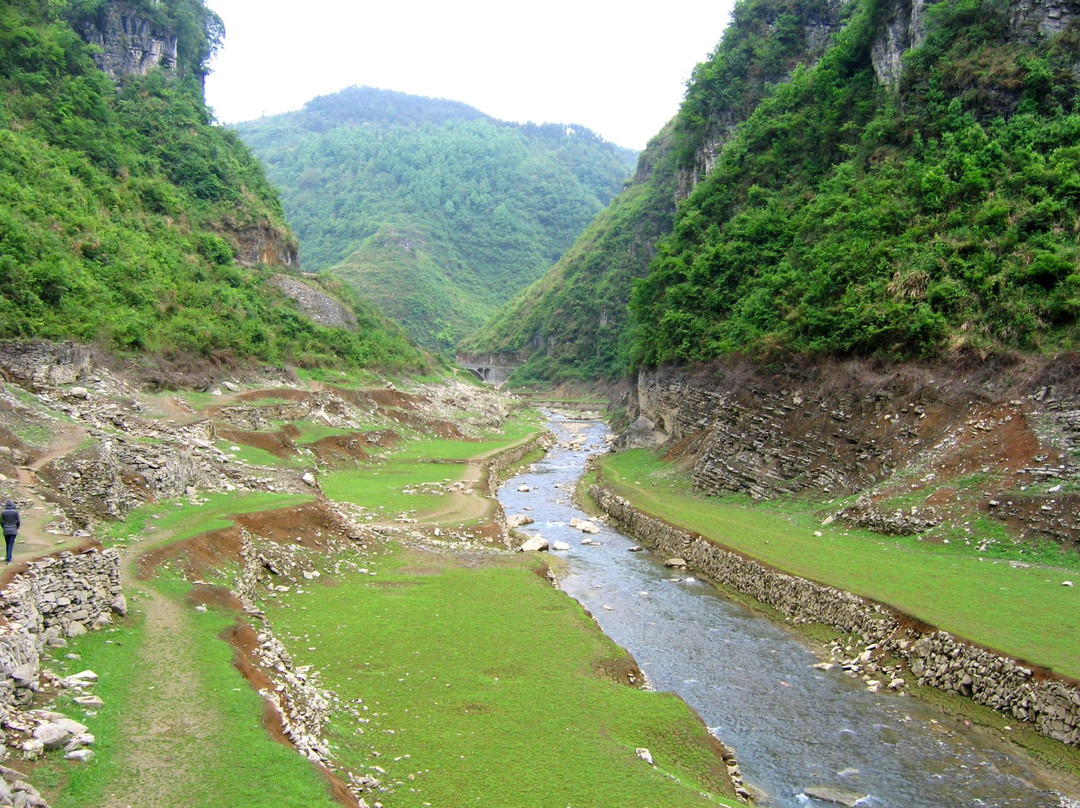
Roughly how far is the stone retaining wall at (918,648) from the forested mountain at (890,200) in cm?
1430

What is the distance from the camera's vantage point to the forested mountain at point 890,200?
3356 centimetres

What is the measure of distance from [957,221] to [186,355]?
44.6 m

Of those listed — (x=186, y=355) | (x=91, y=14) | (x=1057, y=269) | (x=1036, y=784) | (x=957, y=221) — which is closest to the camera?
(x=1036, y=784)

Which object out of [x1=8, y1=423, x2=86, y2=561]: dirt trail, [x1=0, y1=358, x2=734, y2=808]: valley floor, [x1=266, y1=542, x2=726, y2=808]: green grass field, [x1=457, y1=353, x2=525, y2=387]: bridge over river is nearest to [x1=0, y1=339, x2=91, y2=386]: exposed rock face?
[x1=0, y1=358, x2=734, y2=808]: valley floor

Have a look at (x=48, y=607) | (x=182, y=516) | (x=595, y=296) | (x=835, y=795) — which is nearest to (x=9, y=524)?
(x=48, y=607)

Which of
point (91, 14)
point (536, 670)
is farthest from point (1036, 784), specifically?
point (91, 14)

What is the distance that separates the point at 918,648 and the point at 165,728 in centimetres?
1797

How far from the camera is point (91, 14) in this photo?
70750mm

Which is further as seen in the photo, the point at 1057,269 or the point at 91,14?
the point at 91,14

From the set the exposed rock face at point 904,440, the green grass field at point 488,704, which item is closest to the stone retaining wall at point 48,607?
the green grass field at point 488,704

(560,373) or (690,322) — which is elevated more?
(690,322)

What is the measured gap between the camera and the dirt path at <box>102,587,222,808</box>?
987 cm

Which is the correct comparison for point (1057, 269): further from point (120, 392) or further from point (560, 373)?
point (560, 373)

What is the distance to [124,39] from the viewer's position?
73500 mm
